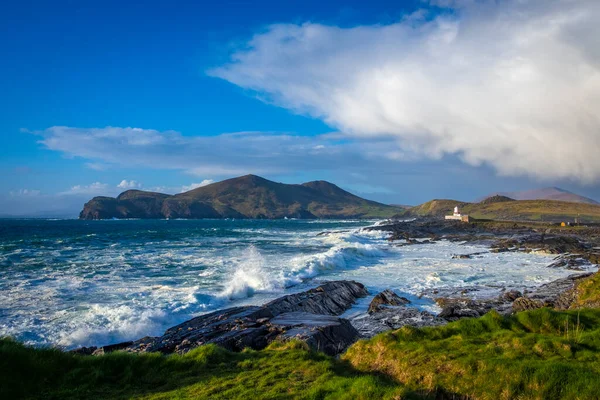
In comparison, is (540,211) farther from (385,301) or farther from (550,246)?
(385,301)

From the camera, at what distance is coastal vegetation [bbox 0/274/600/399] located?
5969 mm

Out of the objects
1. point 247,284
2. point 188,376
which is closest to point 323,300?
point 247,284

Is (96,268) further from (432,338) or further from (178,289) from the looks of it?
(432,338)

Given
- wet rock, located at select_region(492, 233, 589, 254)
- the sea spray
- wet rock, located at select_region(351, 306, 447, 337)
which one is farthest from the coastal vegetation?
wet rock, located at select_region(492, 233, 589, 254)

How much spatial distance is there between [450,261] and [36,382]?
35670 mm

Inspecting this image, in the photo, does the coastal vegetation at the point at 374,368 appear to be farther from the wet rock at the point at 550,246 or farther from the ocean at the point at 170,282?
the wet rock at the point at 550,246

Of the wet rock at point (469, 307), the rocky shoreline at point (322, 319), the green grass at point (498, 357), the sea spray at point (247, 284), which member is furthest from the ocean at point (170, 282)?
the green grass at point (498, 357)

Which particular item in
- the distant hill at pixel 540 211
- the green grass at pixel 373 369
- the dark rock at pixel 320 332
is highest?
the distant hill at pixel 540 211

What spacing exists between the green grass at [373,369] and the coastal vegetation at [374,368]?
0.02 meters

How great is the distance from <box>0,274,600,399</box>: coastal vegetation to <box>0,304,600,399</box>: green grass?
0.02m

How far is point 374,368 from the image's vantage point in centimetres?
762

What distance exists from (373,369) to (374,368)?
0.10 ft

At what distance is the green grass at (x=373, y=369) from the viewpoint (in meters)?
5.96

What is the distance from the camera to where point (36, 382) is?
24.7 feet
